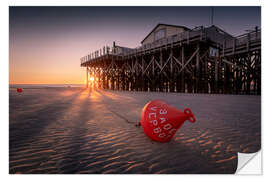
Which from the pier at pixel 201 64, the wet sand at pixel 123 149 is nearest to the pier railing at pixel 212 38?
the pier at pixel 201 64

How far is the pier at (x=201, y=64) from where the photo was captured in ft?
35.7

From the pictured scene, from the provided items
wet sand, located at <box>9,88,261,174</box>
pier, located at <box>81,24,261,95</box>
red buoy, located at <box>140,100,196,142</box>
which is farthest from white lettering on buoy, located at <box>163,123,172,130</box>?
pier, located at <box>81,24,261,95</box>

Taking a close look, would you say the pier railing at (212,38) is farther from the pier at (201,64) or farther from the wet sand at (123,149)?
the wet sand at (123,149)

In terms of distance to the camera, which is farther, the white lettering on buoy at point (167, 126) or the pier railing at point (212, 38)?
the pier railing at point (212, 38)

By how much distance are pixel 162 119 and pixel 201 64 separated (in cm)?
1404

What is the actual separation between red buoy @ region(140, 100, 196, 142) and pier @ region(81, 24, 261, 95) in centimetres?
1165

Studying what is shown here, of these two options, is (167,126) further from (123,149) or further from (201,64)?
(201,64)

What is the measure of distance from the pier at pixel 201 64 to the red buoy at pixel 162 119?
38.2 ft

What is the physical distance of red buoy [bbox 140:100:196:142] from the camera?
160 cm

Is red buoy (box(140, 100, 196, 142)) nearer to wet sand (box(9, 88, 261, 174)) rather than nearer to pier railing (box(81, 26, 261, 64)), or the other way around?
wet sand (box(9, 88, 261, 174))

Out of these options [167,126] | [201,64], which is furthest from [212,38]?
[167,126]

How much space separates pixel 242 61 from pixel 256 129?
14.4m

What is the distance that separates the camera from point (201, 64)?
528 inches
